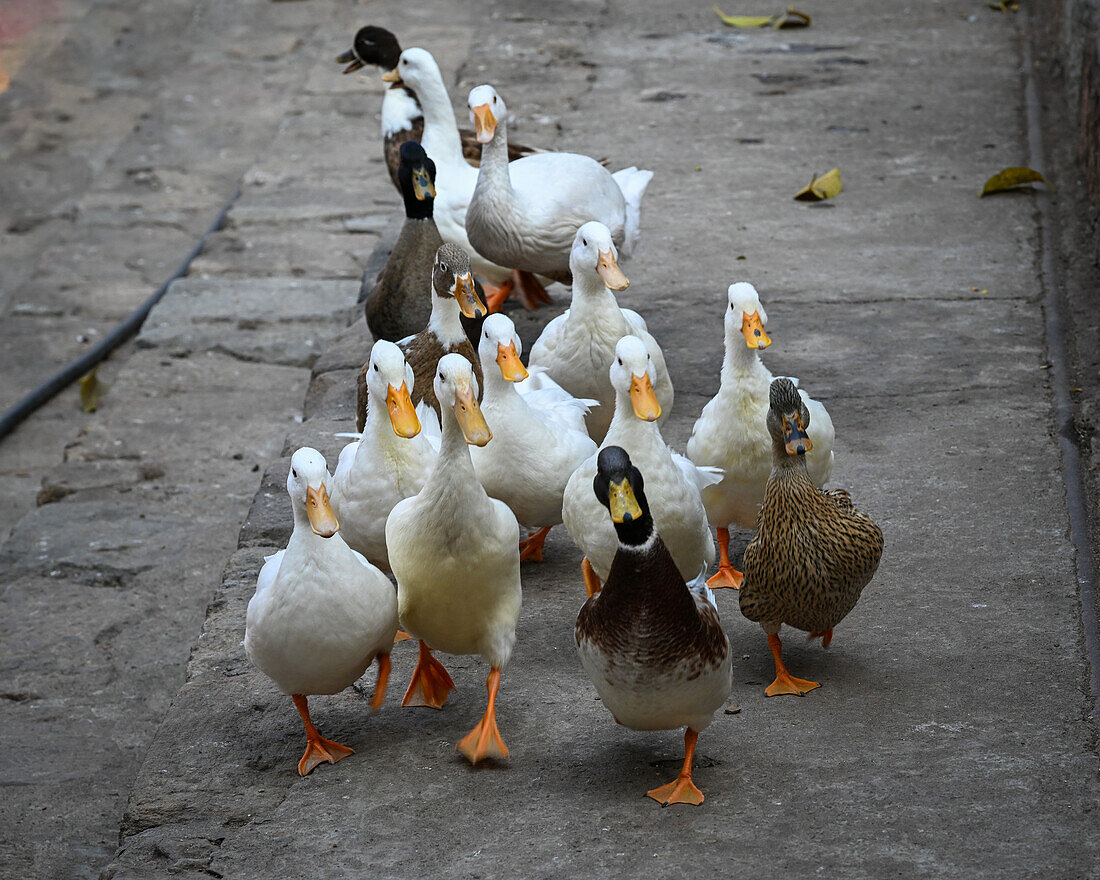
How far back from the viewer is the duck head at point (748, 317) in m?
3.72

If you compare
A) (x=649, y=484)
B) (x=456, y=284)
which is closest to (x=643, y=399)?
(x=649, y=484)

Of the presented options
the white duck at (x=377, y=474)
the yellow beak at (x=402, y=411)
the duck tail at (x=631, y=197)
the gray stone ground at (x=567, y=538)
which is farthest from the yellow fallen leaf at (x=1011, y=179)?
the yellow beak at (x=402, y=411)

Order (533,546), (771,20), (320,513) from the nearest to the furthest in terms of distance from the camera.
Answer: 1. (320,513)
2. (533,546)
3. (771,20)

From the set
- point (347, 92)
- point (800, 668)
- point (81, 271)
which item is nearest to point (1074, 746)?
point (800, 668)

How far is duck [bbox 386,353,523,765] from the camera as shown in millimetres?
3268

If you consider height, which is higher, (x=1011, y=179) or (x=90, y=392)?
(x=1011, y=179)

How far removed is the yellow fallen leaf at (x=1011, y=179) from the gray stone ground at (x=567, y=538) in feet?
0.42

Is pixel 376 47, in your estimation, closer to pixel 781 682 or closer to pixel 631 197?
pixel 631 197

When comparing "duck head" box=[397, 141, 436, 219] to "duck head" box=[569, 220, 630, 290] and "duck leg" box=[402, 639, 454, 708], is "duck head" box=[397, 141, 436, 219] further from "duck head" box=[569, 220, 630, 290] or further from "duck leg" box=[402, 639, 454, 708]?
"duck leg" box=[402, 639, 454, 708]

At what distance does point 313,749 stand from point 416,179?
2452 mm

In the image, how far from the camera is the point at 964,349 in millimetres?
5086

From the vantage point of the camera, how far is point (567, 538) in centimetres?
429

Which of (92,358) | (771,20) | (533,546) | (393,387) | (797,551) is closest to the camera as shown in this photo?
(797,551)

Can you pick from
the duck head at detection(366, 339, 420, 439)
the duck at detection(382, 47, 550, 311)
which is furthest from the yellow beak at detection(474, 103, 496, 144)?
the duck head at detection(366, 339, 420, 439)
